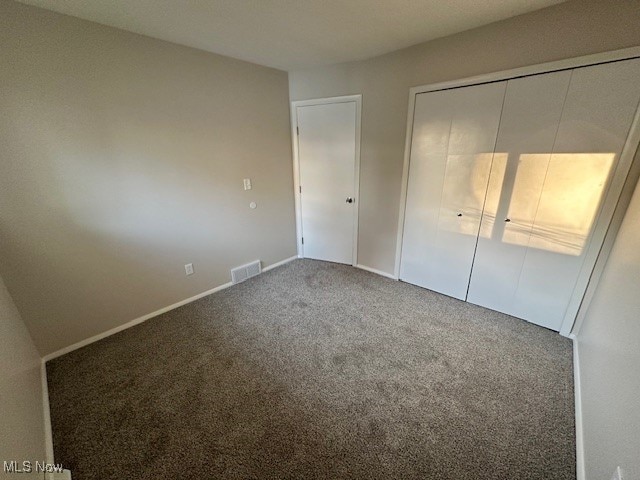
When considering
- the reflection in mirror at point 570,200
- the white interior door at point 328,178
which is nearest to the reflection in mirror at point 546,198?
the reflection in mirror at point 570,200

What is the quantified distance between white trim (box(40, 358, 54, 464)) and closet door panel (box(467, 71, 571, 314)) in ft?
10.6

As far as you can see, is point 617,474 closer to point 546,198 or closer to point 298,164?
point 546,198

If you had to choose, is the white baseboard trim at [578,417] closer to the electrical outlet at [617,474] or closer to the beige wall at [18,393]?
the electrical outlet at [617,474]

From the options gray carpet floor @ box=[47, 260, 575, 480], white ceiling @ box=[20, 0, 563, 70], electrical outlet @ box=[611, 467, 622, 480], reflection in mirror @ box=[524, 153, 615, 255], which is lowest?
gray carpet floor @ box=[47, 260, 575, 480]

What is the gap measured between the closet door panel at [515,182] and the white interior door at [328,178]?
1.43 metres

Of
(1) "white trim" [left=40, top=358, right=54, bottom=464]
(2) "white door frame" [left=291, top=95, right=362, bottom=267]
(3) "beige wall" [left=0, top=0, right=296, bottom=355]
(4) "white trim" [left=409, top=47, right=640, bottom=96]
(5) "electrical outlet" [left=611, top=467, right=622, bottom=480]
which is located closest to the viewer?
(5) "electrical outlet" [left=611, top=467, right=622, bottom=480]

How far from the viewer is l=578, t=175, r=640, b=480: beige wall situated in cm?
94

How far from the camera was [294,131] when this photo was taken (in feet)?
10.5

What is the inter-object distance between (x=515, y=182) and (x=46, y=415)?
11.8ft

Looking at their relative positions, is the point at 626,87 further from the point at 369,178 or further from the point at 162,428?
the point at 162,428

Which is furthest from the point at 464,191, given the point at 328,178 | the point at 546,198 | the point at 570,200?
the point at 328,178

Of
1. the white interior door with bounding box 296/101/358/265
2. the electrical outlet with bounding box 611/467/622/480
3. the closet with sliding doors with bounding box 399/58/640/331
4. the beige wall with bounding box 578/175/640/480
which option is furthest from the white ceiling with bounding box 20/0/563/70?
the electrical outlet with bounding box 611/467/622/480

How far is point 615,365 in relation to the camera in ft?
3.82

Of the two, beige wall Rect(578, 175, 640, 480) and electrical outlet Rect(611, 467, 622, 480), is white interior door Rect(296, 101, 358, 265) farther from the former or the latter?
electrical outlet Rect(611, 467, 622, 480)
